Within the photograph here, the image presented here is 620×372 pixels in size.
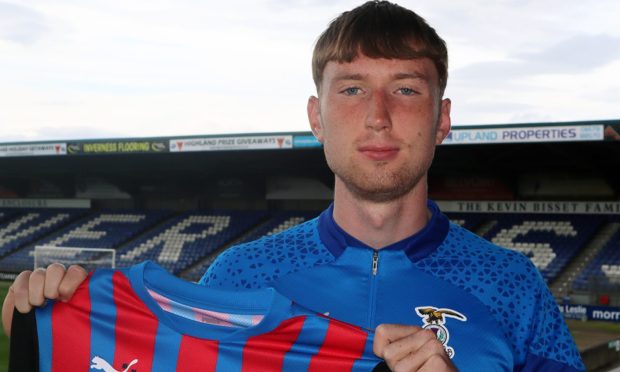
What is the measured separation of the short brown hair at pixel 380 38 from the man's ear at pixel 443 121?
4.8 inches

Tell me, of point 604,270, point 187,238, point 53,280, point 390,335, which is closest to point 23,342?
point 53,280

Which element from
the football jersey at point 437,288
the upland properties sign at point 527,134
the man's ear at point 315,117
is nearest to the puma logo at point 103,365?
the football jersey at point 437,288

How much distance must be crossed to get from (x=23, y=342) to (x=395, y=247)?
1.55 meters

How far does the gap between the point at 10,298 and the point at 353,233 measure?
1.40 metres

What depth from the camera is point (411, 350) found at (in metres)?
2.44

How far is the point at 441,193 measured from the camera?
30859 mm

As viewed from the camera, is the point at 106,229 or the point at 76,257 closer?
the point at 76,257

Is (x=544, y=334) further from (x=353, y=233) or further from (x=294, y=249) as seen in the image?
(x=294, y=249)

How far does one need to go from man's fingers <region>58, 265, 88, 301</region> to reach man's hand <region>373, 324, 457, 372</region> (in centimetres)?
125

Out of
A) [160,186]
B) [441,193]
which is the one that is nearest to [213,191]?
[160,186]

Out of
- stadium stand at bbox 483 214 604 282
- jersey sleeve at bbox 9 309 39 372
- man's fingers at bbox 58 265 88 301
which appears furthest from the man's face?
stadium stand at bbox 483 214 604 282

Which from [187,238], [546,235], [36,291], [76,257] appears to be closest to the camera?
[36,291]

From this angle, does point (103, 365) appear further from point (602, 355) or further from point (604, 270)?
point (604, 270)

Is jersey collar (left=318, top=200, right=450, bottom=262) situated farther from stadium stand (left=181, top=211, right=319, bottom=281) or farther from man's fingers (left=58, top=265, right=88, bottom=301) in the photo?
stadium stand (left=181, top=211, right=319, bottom=281)
